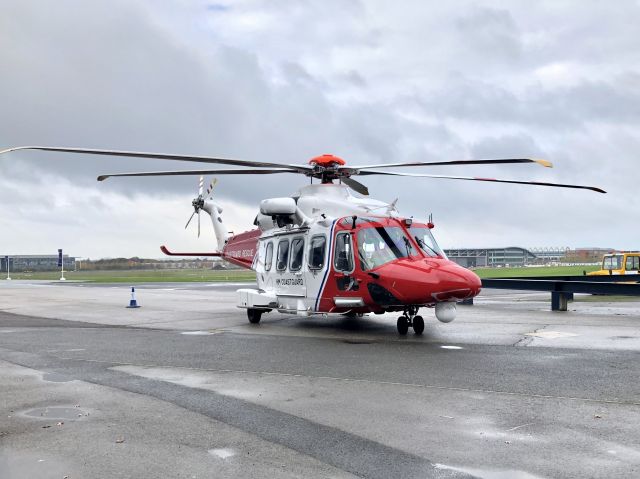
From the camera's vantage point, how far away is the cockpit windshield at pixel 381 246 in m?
13.9

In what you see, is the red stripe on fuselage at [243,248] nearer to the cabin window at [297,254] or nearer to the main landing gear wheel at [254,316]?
the main landing gear wheel at [254,316]

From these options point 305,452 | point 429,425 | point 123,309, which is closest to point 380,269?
point 429,425

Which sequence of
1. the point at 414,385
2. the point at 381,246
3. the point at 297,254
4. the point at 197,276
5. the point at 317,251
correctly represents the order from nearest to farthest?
1. the point at 414,385
2. the point at 381,246
3. the point at 317,251
4. the point at 297,254
5. the point at 197,276

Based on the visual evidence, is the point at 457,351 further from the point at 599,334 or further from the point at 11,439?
the point at 11,439

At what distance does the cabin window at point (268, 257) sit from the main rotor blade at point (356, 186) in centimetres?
287

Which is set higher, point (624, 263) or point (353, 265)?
point (624, 263)

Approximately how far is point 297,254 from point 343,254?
2.12 metres

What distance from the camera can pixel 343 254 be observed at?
1452 cm

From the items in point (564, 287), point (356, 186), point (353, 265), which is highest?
point (356, 186)

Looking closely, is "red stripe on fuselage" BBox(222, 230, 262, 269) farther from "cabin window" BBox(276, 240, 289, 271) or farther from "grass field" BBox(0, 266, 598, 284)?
"grass field" BBox(0, 266, 598, 284)

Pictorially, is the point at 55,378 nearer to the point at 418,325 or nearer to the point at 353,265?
the point at 353,265

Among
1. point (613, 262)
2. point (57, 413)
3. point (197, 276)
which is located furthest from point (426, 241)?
point (197, 276)

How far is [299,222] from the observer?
1605cm

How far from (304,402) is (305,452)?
76.4 inches
